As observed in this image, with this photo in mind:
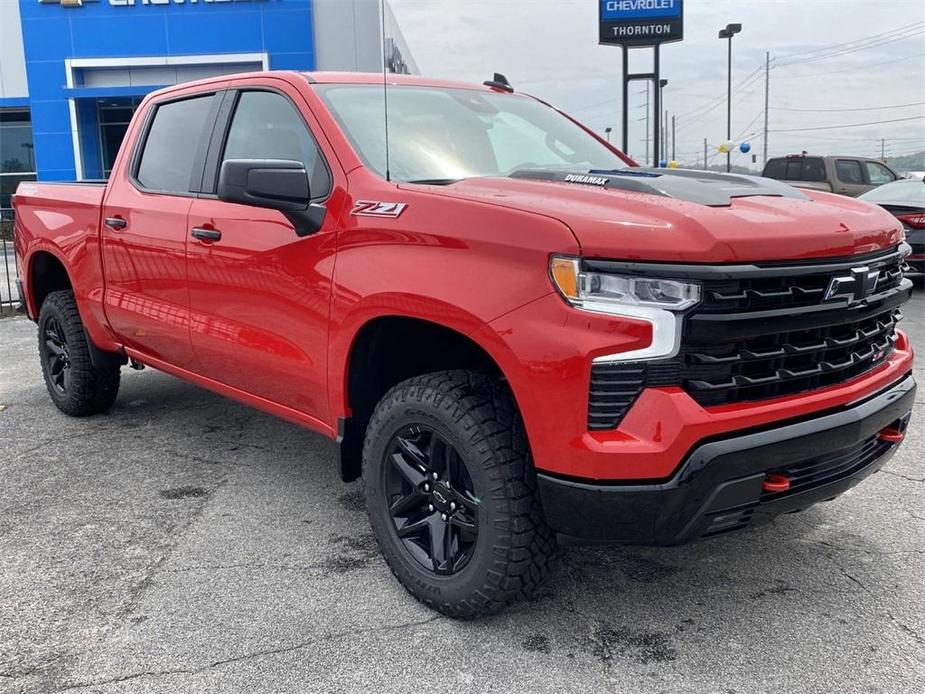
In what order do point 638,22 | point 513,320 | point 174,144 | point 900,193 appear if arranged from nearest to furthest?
point 513,320, point 174,144, point 900,193, point 638,22

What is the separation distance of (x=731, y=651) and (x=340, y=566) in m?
1.45

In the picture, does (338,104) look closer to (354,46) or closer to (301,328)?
(301,328)

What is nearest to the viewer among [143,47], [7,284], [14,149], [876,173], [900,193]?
[900,193]

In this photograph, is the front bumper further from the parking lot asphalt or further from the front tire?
the parking lot asphalt

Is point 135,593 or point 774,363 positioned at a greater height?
point 774,363

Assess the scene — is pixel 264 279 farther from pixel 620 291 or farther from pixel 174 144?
pixel 620 291

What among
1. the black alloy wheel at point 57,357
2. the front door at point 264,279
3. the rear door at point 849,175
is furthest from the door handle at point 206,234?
the rear door at point 849,175

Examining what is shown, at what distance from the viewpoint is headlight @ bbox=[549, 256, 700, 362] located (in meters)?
2.24

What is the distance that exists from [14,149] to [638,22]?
71.2 feet

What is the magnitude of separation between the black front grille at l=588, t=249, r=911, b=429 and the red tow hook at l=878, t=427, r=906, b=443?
0.40 metres

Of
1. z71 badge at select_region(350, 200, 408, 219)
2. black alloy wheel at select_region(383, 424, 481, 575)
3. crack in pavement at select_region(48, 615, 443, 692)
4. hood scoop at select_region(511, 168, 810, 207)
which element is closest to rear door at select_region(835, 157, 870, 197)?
hood scoop at select_region(511, 168, 810, 207)

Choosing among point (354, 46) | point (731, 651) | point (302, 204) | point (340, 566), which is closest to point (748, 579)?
point (731, 651)

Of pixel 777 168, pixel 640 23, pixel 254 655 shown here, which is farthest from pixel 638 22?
pixel 254 655

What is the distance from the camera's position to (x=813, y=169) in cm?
1705
